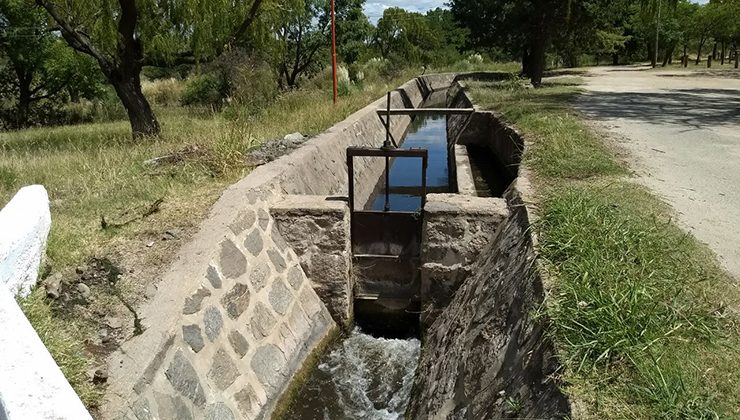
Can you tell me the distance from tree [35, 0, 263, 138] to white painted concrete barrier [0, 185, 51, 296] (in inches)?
323

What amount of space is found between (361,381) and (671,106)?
1086cm

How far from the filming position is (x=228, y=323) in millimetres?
4742

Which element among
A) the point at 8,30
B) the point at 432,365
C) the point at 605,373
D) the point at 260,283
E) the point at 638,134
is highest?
the point at 8,30

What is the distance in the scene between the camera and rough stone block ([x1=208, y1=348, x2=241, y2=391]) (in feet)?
14.2

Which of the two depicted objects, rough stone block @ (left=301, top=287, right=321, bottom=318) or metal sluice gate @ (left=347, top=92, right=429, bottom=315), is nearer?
rough stone block @ (left=301, top=287, right=321, bottom=318)

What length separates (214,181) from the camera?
6.51 meters

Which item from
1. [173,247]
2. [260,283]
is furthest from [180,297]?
[260,283]

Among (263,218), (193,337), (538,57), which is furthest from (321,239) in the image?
(538,57)

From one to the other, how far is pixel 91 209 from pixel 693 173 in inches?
267

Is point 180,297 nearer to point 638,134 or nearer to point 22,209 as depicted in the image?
point 22,209

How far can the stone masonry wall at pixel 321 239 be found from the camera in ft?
20.0

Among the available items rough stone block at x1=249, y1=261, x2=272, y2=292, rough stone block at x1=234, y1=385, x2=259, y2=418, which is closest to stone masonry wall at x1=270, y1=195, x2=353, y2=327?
rough stone block at x1=249, y1=261, x2=272, y2=292

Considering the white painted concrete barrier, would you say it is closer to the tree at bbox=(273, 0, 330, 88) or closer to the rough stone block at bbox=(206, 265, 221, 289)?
the rough stone block at bbox=(206, 265, 221, 289)

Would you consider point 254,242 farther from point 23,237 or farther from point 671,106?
point 671,106
